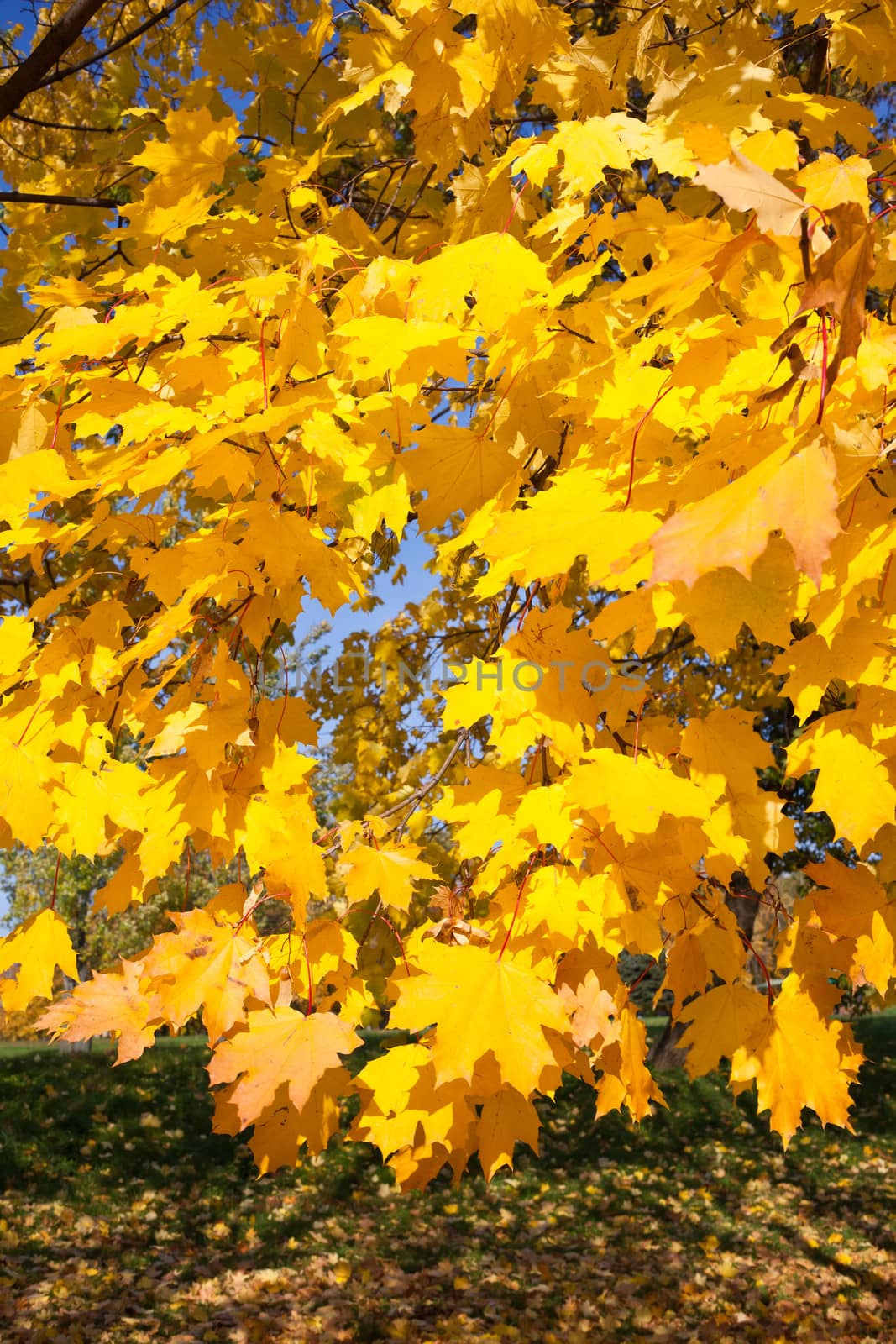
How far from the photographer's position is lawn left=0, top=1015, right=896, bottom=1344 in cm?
475

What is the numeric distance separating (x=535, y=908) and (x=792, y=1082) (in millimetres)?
692

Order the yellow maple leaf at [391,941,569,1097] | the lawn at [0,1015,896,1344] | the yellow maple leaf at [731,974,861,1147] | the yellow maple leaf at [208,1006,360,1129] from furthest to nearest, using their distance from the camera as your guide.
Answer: the lawn at [0,1015,896,1344]
the yellow maple leaf at [731,974,861,1147]
the yellow maple leaf at [208,1006,360,1129]
the yellow maple leaf at [391,941,569,1097]

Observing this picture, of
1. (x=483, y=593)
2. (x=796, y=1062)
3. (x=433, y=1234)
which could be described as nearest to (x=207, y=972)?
(x=483, y=593)

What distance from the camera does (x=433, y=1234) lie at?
5922 millimetres

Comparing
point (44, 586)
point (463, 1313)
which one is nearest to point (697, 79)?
point (44, 586)

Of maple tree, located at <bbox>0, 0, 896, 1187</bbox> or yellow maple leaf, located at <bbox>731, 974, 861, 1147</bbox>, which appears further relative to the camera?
yellow maple leaf, located at <bbox>731, 974, 861, 1147</bbox>

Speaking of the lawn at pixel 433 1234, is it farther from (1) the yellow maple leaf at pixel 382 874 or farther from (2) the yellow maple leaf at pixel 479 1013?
(2) the yellow maple leaf at pixel 479 1013

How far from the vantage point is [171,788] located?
1711mm

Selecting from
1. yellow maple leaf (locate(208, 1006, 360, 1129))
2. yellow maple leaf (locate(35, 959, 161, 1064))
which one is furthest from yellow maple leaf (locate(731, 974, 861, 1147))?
yellow maple leaf (locate(35, 959, 161, 1064))

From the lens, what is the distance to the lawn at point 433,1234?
4750mm

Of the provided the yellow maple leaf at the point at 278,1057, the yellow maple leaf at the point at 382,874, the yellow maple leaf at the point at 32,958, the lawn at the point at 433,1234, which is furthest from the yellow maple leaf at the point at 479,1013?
the lawn at the point at 433,1234

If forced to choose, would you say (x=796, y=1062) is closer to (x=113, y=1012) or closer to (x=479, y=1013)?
(x=479, y=1013)

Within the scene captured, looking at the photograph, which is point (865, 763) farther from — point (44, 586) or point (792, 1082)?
point (44, 586)

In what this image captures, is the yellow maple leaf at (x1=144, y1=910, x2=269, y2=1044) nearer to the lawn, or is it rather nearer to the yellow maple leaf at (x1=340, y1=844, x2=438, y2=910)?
the yellow maple leaf at (x1=340, y1=844, x2=438, y2=910)
